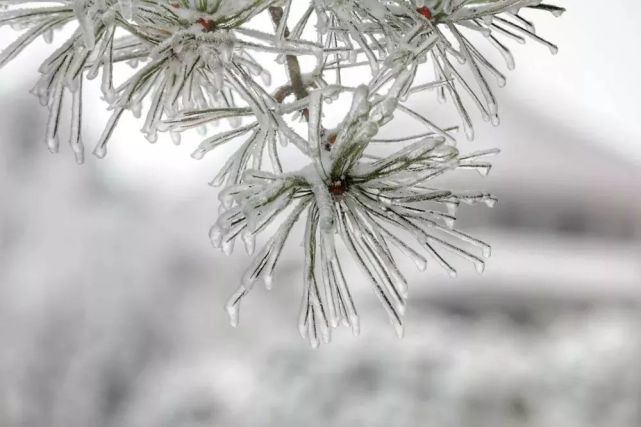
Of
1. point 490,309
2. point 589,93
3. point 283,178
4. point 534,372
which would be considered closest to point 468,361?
point 534,372

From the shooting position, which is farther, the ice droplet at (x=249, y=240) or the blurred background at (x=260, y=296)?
the blurred background at (x=260, y=296)

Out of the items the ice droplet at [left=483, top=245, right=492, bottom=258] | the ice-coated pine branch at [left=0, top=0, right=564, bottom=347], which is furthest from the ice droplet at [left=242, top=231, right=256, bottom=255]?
the ice droplet at [left=483, top=245, right=492, bottom=258]

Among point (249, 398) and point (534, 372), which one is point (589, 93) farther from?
point (249, 398)

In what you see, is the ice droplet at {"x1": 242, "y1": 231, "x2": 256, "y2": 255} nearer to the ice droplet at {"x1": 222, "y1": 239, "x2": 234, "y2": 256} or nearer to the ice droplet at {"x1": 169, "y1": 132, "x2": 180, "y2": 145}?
the ice droplet at {"x1": 222, "y1": 239, "x2": 234, "y2": 256}

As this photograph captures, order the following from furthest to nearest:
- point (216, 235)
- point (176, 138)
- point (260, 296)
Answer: point (260, 296) < point (176, 138) < point (216, 235)

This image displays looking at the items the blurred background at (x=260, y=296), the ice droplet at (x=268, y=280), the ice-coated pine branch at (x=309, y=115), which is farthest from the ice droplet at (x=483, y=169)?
the blurred background at (x=260, y=296)

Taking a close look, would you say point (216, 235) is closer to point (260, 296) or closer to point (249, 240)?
point (249, 240)

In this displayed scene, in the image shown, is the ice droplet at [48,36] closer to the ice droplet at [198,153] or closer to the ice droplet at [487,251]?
the ice droplet at [198,153]

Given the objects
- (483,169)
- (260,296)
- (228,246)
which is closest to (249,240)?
(228,246)

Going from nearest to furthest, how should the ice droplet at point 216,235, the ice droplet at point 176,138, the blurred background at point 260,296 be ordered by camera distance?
the ice droplet at point 216,235 < the ice droplet at point 176,138 < the blurred background at point 260,296
